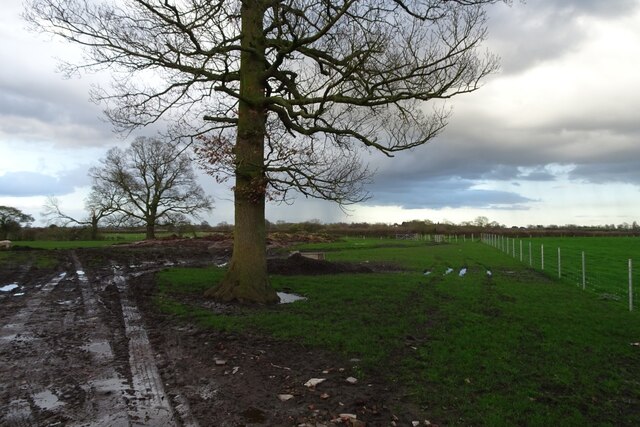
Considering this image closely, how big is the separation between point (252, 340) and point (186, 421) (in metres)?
3.51

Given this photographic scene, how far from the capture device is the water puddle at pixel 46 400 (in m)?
5.51

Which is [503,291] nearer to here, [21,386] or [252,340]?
[252,340]

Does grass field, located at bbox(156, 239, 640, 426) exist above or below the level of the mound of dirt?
below

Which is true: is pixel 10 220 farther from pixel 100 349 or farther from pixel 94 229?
pixel 100 349

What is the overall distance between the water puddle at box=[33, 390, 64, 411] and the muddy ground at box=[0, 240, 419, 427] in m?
0.01

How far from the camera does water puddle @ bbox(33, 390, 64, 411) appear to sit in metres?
5.51

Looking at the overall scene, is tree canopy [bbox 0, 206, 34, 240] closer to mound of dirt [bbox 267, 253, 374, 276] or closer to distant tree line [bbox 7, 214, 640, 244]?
distant tree line [bbox 7, 214, 640, 244]

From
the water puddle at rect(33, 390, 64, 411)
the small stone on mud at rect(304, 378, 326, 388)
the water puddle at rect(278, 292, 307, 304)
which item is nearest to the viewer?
the water puddle at rect(33, 390, 64, 411)

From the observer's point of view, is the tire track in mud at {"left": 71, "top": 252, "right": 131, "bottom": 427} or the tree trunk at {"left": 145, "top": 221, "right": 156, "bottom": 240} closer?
the tire track in mud at {"left": 71, "top": 252, "right": 131, "bottom": 427}

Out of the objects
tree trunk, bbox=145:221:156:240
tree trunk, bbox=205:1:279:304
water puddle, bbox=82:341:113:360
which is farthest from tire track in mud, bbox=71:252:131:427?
tree trunk, bbox=145:221:156:240

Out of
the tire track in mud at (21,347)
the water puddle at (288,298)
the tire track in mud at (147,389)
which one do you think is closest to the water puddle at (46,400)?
the tire track in mud at (21,347)

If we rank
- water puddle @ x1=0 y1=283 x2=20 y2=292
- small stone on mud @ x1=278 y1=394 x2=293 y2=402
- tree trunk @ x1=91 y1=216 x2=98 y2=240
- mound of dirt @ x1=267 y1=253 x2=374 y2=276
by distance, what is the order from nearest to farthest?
small stone on mud @ x1=278 y1=394 x2=293 y2=402, water puddle @ x1=0 y1=283 x2=20 y2=292, mound of dirt @ x1=267 y1=253 x2=374 y2=276, tree trunk @ x1=91 y1=216 x2=98 y2=240

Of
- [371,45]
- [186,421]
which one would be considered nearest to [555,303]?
[371,45]

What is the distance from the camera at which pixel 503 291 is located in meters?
16.2
